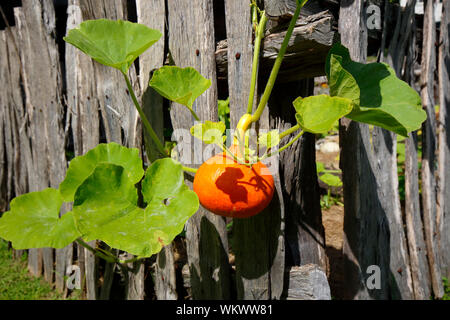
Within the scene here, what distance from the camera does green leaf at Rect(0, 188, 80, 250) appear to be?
47.3 inches

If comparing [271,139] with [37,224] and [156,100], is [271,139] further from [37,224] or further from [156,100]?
[37,224]

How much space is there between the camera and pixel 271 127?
128 centimetres

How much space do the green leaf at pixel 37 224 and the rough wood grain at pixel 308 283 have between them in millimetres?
908

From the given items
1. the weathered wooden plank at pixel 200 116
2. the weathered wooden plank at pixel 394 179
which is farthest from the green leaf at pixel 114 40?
the weathered wooden plank at pixel 394 179

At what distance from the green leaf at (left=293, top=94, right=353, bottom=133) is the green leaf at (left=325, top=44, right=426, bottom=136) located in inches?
3.8

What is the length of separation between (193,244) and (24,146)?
179 centimetres

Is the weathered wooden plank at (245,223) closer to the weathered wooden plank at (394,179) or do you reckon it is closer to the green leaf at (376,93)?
the green leaf at (376,93)

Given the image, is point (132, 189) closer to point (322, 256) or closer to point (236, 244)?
point (236, 244)

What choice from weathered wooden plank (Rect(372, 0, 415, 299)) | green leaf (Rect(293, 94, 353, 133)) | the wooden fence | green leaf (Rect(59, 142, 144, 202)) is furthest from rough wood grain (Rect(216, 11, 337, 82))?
weathered wooden plank (Rect(372, 0, 415, 299))

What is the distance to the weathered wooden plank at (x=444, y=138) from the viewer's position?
6.42ft


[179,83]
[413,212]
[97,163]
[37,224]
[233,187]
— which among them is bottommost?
[413,212]

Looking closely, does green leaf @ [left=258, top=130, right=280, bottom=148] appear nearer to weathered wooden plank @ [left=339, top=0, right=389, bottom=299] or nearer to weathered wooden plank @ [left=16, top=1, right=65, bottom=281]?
weathered wooden plank @ [left=339, top=0, right=389, bottom=299]

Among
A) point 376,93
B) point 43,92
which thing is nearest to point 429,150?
point 376,93

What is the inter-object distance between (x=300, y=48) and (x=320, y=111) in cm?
34
